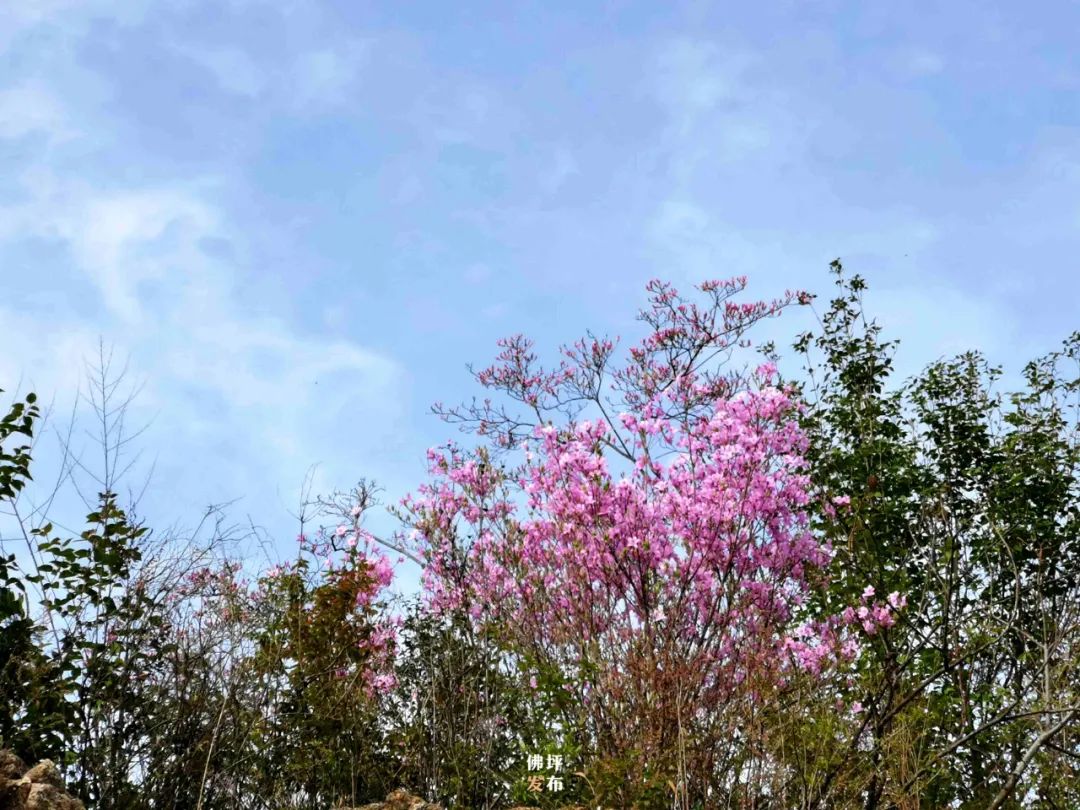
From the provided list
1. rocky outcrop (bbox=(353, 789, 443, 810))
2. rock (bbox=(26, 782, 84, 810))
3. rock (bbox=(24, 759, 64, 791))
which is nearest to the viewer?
rock (bbox=(26, 782, 84, 810))

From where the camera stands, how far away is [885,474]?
9406mm

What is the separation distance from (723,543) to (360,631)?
243 centimetres

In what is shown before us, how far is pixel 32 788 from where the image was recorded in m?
4.38

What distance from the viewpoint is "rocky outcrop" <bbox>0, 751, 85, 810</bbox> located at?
171 inches

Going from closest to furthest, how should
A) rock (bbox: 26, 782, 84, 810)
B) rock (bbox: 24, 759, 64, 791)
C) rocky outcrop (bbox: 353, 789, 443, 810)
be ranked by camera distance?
rock (bbox: 26, 782, 84, 810) → rock (bbox: 24, 759, 64, 791) → rocky outcrop (bbox: 353, 789, 443, 810)

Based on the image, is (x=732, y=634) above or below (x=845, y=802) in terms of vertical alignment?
above

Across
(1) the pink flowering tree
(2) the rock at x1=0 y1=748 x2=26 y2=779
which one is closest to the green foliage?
(1) the pink flowering tree

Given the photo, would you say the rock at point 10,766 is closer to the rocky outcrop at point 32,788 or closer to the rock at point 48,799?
the rocky outcrop at point 32,788

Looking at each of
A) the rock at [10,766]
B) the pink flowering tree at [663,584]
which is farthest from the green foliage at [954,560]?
the rock at [10,766]

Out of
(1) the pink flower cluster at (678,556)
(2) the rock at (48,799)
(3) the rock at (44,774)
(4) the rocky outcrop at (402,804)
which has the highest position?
(1) the pink flower cluster at (678,556)

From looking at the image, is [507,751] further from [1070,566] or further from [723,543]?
[1070,566]

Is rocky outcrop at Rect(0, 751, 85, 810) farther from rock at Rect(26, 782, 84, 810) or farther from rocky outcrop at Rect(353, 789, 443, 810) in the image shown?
rocky outcrop at Rect(353, 789, 443, 810)

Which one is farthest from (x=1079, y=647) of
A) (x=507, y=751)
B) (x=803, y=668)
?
(x=507, y=751)

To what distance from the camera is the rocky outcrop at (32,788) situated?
4340 mm
